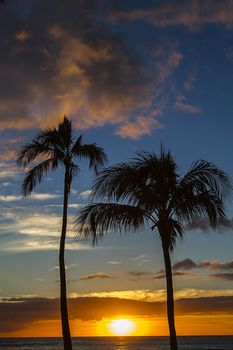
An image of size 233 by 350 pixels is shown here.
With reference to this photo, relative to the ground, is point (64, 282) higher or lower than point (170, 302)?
higher

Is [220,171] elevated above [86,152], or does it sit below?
below

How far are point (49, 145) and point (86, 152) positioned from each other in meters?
1.54

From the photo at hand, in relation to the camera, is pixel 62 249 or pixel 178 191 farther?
pixel 62 249

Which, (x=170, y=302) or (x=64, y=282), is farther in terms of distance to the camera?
(x=64, y=282)

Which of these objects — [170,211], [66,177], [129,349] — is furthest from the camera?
[129,349]

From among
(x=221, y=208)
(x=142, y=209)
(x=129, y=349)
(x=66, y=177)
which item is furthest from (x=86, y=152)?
(x=129, y=349)

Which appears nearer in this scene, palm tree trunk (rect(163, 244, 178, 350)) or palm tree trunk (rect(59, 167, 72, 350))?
palm tree trunk (rect(163, 244, 178, 350))

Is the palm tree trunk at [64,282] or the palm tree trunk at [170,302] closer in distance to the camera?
the palm tree trunk at [170,302]

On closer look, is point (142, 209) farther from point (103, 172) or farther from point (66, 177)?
point (66, 177)

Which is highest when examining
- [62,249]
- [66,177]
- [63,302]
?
[66,177]

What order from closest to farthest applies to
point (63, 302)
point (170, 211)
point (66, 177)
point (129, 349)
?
point (170, 211)
point (63, 302)
point (66, 177)
point (129, 349)

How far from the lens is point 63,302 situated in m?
19.8

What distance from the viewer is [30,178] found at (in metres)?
21.4

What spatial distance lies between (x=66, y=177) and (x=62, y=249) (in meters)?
2.91
